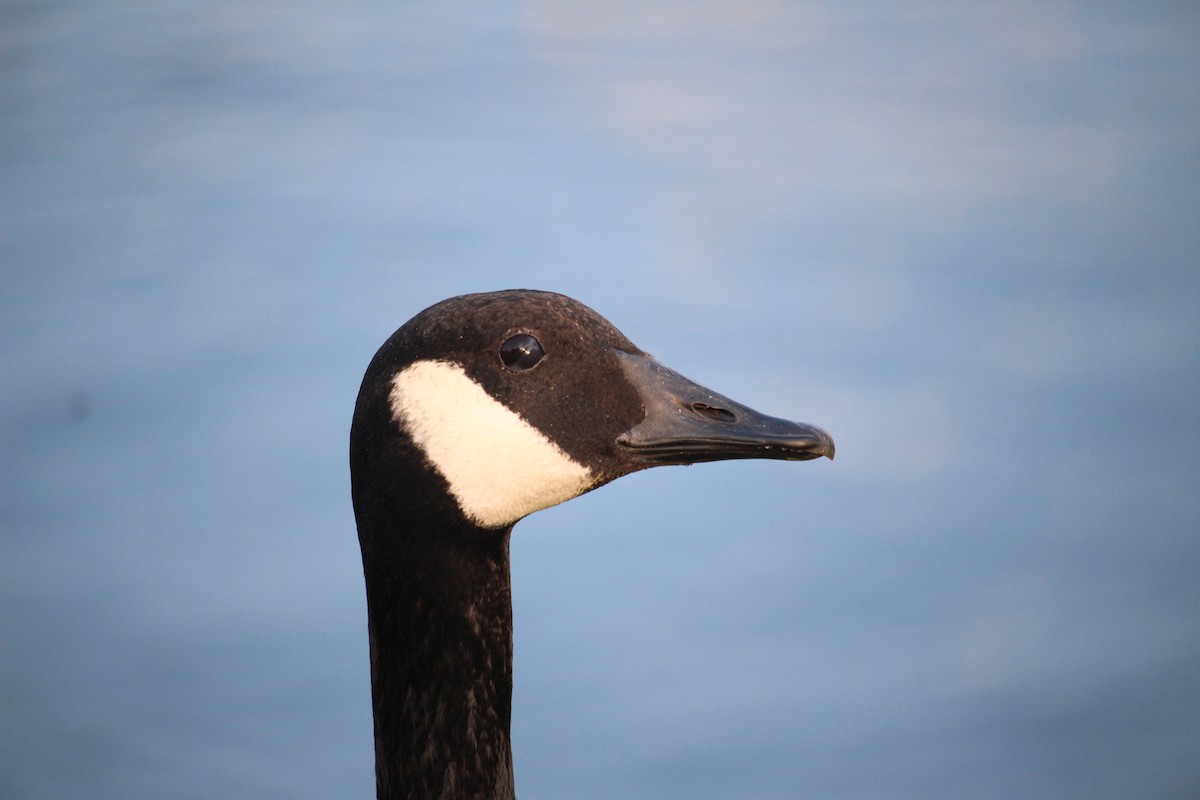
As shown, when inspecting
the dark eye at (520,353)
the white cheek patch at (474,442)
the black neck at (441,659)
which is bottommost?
the black neck at (441,659)

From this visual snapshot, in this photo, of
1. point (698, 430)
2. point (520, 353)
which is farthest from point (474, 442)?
point (698, 430)

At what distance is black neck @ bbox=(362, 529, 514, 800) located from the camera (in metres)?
2.78

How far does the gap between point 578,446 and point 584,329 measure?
258mm

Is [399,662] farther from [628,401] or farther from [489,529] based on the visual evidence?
[628,401]

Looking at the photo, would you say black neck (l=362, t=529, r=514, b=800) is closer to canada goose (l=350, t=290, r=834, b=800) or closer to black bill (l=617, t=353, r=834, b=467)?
canada goose (l=350, t=290, r=834, b=800)

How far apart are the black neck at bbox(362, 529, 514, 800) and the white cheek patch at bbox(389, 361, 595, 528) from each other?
10 cm

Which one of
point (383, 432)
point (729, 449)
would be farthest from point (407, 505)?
point (729, 449)

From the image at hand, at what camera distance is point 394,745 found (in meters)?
2.94

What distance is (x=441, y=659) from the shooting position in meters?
2.85

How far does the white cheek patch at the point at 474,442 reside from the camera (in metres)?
2.69

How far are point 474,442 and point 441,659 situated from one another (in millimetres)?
507

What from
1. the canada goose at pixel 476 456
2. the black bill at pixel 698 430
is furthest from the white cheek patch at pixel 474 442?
the black bill at pixel 698 430

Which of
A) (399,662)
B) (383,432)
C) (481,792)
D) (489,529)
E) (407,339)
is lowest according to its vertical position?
(481,792)

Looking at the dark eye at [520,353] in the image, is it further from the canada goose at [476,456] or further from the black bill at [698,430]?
the black bill at [698,430]
